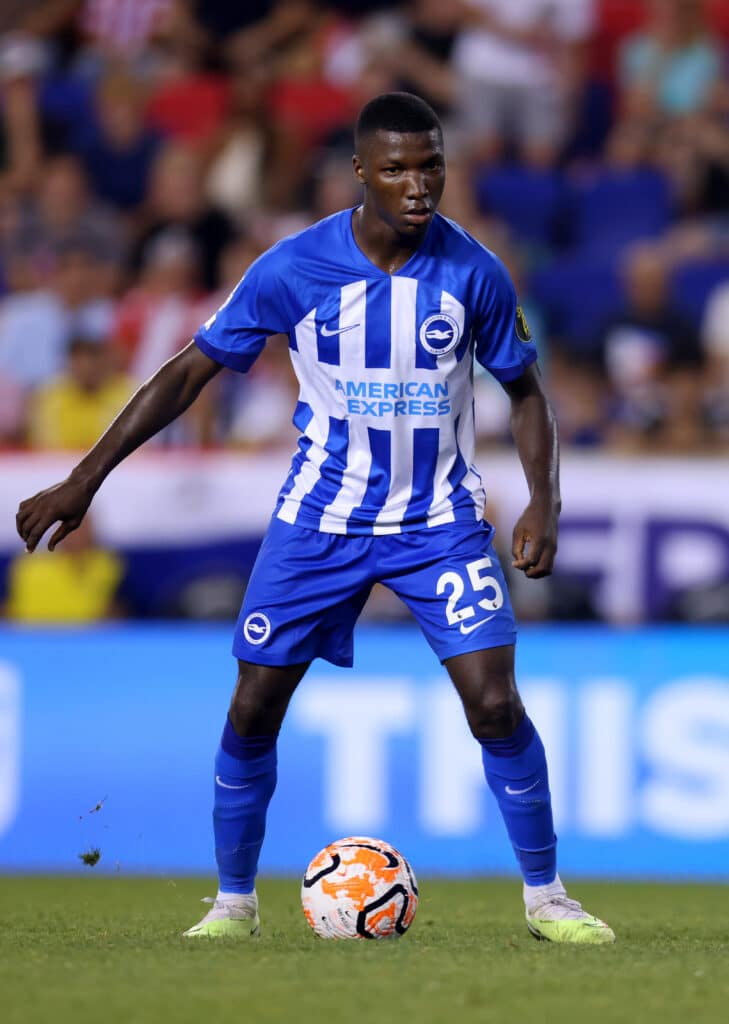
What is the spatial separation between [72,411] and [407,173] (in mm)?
5727

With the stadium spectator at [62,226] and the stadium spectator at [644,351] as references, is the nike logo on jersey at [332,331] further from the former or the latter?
the stadium spectator at [62,226]

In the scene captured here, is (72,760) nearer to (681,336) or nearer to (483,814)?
(483,814)

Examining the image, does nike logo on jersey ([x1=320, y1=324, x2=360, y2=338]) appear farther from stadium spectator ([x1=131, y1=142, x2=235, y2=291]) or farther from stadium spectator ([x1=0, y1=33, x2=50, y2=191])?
stadium spectator ([x1=0, y1=33, x2=50, y2=191])

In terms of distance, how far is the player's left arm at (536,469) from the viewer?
175 inches

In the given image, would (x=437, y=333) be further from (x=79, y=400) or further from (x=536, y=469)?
(x=79, y=400)

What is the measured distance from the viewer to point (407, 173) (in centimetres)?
439

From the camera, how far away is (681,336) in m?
10.1

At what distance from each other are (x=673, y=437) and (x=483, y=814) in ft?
8.63

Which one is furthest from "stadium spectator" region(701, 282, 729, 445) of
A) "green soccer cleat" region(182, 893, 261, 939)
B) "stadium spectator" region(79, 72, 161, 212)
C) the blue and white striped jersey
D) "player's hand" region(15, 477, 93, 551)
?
"player's hand" region(15, 477, 93, 551)

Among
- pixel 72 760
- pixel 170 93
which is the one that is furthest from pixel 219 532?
pixel 170 93

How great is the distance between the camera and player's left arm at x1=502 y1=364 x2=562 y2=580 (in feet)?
14.6

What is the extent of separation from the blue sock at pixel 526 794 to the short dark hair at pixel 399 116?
63.0 inches

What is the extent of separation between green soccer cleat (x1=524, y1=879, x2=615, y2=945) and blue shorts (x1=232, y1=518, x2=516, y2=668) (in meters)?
0.71

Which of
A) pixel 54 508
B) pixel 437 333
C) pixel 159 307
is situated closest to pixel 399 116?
pixel 437 333
